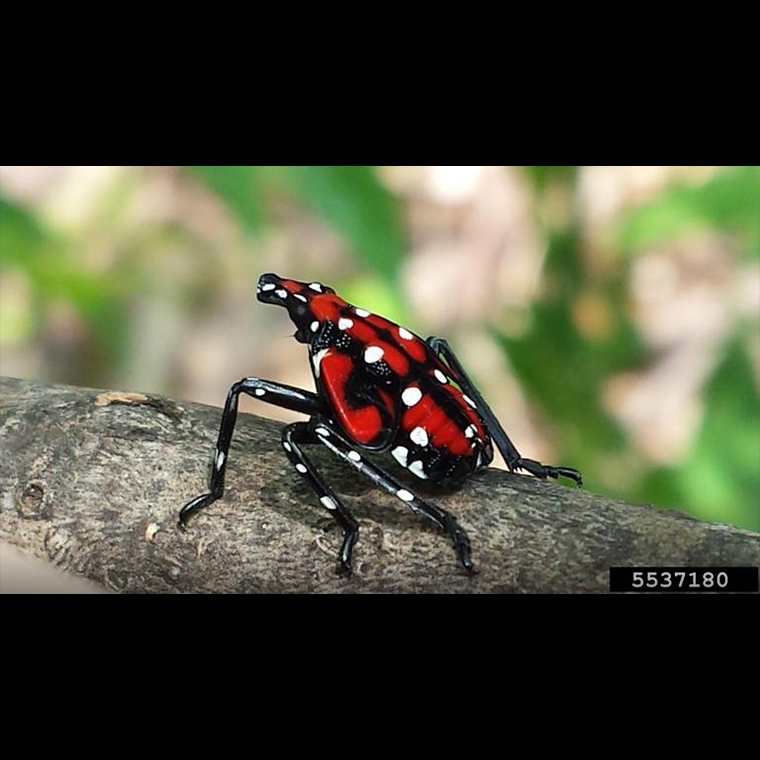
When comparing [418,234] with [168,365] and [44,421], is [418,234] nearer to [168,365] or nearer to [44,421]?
[168,365]

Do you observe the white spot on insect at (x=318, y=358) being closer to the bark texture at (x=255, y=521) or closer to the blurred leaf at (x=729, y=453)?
the bark texture at (x=255, y=521)

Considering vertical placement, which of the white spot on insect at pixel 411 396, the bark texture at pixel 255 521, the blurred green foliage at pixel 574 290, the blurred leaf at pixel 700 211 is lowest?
the bark texture at pixel 255 521

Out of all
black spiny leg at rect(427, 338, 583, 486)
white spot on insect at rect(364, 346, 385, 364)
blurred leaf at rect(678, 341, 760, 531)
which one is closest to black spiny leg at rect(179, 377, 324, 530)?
white spot on insect at rect(364, 346, 385, 364)

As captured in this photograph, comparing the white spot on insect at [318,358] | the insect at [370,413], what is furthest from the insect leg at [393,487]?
the white spot on insect at [318,358]

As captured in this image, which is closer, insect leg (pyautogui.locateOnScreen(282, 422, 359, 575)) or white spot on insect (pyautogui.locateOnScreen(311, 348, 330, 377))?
insect leg (pyautogui.locateOnScreen(282, 422, 359, 575))

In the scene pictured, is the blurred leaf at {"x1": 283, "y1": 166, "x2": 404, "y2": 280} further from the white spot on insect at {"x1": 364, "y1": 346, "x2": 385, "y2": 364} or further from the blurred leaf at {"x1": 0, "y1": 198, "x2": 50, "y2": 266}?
the white spot on insect at {"x1": 364, "y1": 346, "x2": 385, "y2": 364}

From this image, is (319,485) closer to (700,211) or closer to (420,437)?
(420,437)
